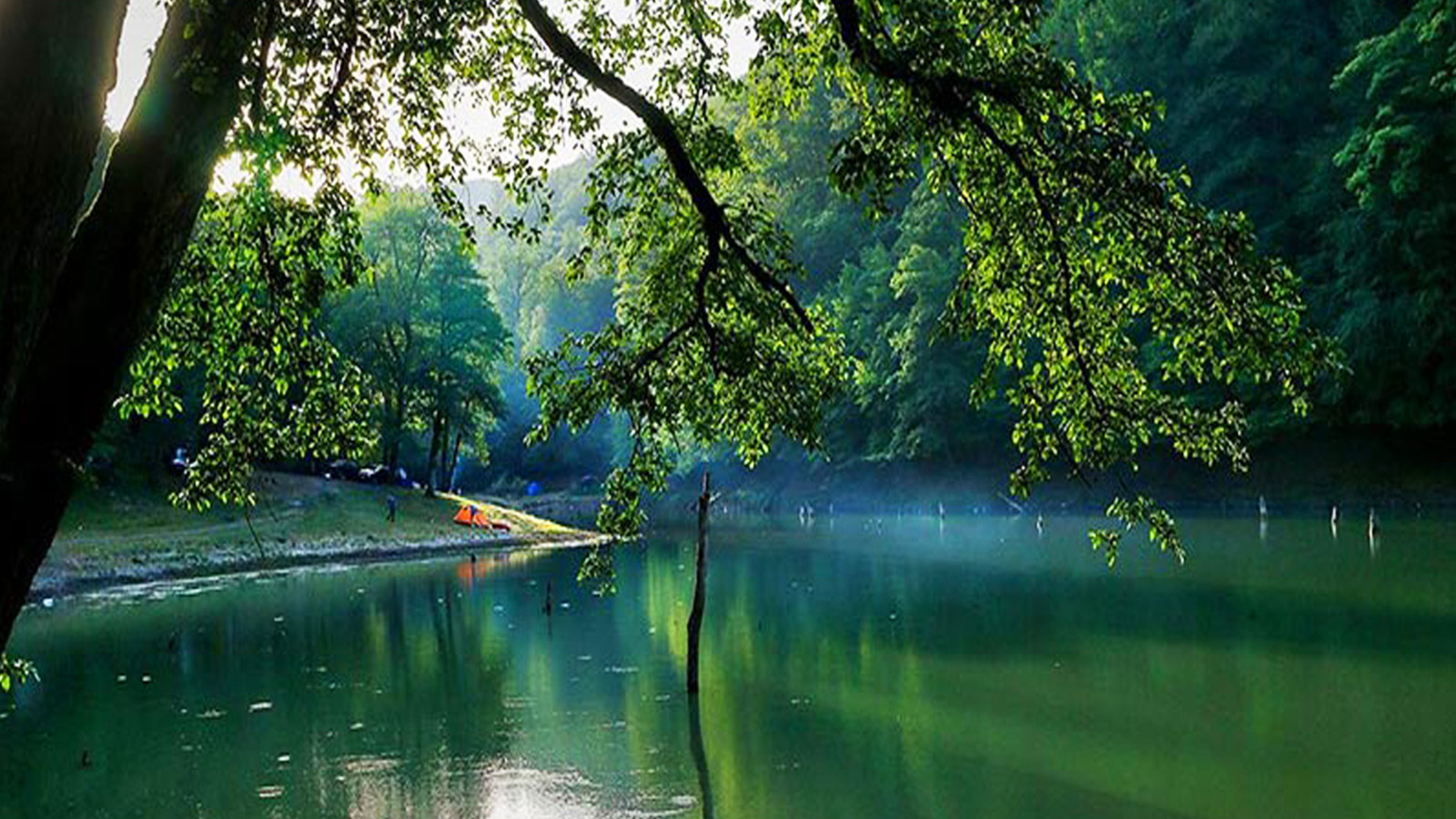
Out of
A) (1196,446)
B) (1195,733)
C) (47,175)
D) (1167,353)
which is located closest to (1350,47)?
(1167,353)

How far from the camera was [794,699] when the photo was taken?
17656mm

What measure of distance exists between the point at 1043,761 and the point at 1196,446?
736 centimetres

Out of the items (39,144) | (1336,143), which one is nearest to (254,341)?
(39,144)

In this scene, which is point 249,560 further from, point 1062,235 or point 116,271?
point 116,271

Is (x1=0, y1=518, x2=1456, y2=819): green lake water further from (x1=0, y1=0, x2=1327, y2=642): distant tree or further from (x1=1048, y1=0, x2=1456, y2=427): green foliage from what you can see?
(x1=1048, y1=0, x2=1456, y2=427): green foliage

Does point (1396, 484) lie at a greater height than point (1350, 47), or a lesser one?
lesser

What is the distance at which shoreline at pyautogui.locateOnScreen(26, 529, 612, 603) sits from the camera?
35.6m

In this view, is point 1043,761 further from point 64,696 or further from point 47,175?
point 64,696

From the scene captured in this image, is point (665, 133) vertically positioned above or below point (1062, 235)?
above

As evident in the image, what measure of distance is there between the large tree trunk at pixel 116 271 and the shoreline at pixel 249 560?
29110 mm

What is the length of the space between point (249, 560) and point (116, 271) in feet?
133

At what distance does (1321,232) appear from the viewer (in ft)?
157

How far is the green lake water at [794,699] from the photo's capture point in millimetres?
13023

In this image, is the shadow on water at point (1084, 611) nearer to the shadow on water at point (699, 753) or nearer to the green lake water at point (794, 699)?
the green lake water at point (794, 699)
